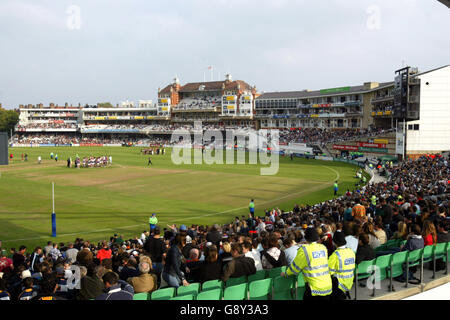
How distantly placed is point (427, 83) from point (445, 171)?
19.9 m

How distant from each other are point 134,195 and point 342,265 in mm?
26854

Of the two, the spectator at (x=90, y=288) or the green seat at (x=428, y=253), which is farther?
the green seat at (x=428, y=253)

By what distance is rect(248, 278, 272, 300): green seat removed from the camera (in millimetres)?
6552

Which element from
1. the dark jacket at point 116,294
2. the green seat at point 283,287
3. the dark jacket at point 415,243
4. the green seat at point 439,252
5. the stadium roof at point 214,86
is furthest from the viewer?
the stadium roof at point 214,86

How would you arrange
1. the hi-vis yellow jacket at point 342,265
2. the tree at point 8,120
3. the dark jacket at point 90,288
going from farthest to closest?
the tree at point 8,120 < the hi-vis yellow jacket at point 342,265 < the dark jacket at point 90,288

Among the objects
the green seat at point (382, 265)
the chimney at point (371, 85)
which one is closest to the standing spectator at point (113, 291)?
the green seat at point (382, 265)

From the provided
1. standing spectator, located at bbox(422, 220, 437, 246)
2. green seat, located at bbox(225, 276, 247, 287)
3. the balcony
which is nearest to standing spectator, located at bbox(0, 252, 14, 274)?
green seat, located at bbox(225, 276, 247, 287)

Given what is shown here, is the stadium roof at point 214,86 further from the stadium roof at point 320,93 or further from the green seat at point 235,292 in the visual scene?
the green seat at point 235,292

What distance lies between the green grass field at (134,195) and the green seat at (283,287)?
1452cm

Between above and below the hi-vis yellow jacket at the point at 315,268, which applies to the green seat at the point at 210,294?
below

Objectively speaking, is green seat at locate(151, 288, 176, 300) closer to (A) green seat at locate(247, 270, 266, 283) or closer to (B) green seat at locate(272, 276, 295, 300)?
(A) green seat at locate(247, 270, 266, 283)

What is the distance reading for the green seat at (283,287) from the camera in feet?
22.4
